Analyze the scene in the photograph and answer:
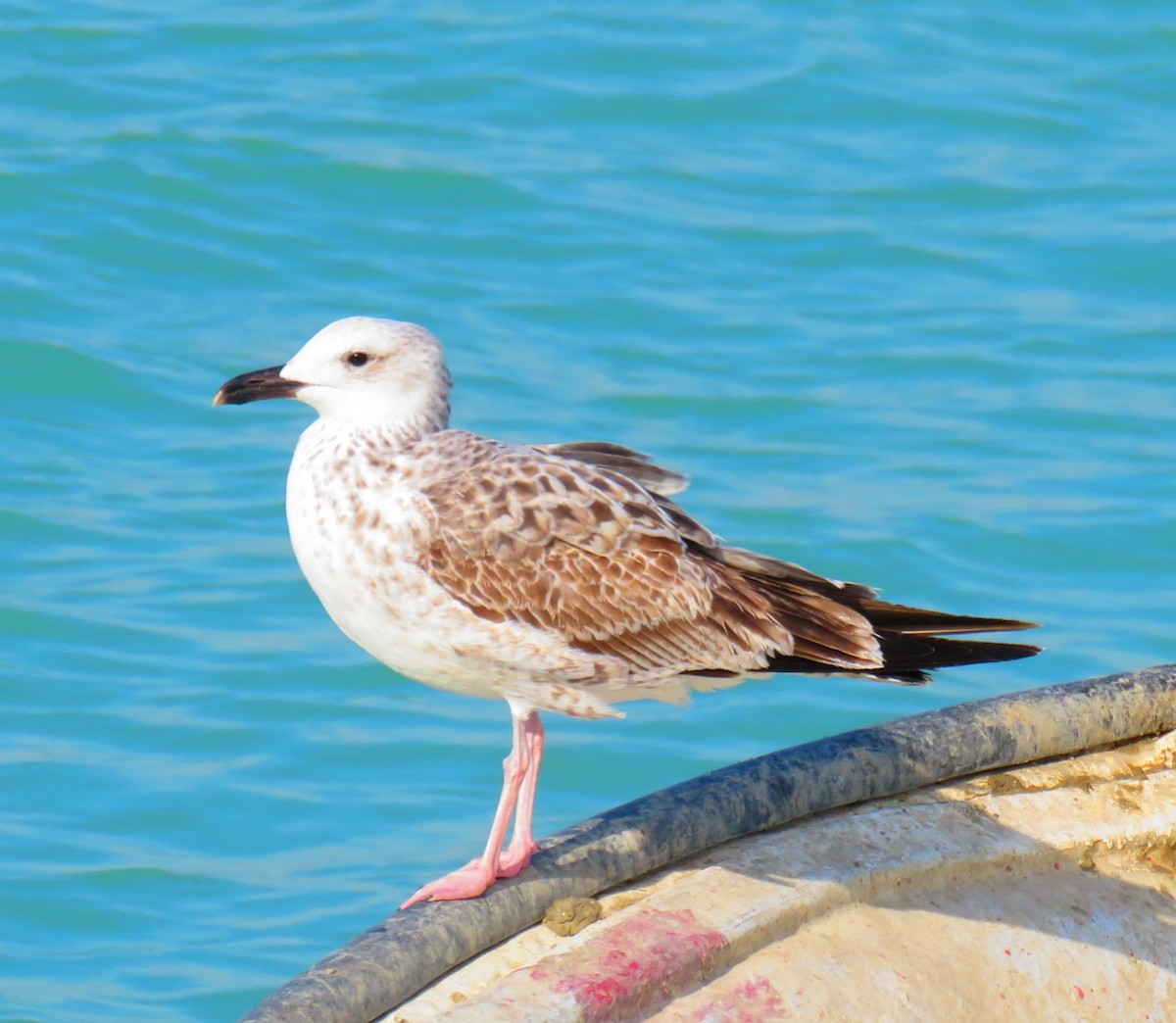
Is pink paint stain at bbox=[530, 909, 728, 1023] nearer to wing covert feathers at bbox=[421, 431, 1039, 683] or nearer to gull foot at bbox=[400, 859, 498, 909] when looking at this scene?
gull foot at bbox=[400, 859, 498, 909]

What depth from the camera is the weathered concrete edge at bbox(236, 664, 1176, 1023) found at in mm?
3816

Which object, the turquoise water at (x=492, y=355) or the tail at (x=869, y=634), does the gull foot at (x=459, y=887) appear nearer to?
the tail at (x=869, y=634)

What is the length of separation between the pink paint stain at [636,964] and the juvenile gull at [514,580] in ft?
1.30

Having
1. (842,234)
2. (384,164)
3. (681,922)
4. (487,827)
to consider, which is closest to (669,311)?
(842,234)

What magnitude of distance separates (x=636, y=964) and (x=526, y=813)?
2.59 feet

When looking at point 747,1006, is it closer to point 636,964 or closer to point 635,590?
point 636,964

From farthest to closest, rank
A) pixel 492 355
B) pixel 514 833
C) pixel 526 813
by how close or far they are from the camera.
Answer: pixel 492 355 → pixel 526 813 → pixel 514 833

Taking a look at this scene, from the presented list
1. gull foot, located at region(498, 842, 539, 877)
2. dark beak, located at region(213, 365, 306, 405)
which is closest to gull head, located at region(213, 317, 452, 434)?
dark beak, located at region(213, 365, 306, 405)

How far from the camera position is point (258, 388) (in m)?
4.47

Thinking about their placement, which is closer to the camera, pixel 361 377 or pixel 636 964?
pixel 636 964

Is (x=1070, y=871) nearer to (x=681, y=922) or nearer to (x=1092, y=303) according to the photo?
(x=681, y=922)

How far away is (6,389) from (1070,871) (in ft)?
23.7

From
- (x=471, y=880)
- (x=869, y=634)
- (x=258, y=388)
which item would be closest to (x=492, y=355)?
(x=258, y=388)

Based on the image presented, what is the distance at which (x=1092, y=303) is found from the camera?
11.6m
